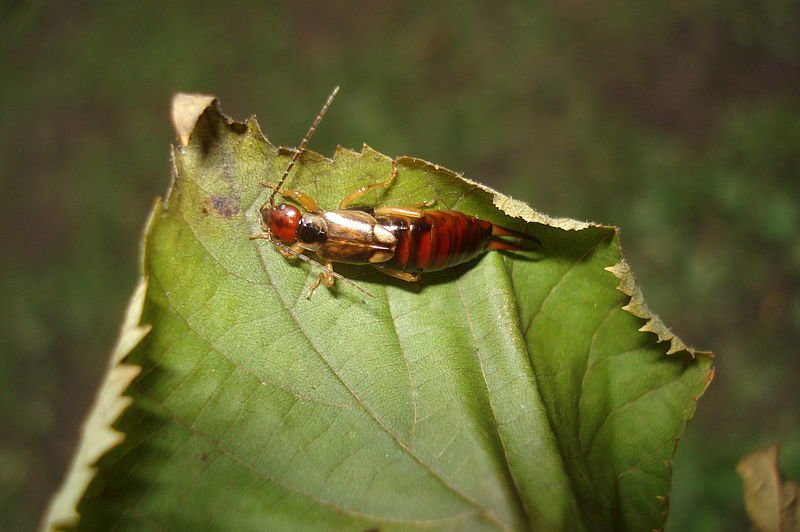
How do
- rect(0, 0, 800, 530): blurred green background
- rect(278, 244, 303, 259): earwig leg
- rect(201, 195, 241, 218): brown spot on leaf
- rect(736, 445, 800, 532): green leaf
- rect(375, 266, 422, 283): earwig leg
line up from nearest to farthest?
rect(201, 195, 241, 218): brown spot on leaf
rect(736, 445, 800, 532): green leaf
rect(278, 244, 303, 259): earwig leg
rect(375, 266, 422, 283): earwig leg
rect(0, 0, 800, 530): blurred green background

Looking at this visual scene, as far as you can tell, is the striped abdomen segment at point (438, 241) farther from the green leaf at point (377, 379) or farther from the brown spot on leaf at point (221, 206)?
the brown spot on leaf at point (221, 206)

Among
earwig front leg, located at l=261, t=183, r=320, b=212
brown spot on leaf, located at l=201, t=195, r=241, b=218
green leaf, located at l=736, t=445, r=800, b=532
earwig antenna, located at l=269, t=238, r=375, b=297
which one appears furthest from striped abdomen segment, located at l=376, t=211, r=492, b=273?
green leaf, located at l=736, t=445, r=800, b=532

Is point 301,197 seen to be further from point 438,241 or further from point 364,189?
point 438,241

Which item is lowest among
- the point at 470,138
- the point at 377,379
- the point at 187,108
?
the point at 377,379

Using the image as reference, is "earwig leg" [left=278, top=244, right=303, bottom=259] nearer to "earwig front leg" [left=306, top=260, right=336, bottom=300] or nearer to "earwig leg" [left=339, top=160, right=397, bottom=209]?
"earwig front leg" [left=306, top=260, right=336, bottom=300]

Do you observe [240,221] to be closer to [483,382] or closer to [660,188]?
[483,382]

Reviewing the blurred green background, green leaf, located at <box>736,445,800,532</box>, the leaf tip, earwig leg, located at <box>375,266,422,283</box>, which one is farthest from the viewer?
the blurred green background

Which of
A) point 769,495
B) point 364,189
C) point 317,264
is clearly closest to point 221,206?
point 317,264
